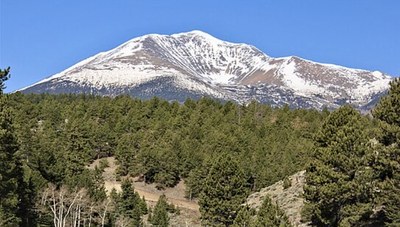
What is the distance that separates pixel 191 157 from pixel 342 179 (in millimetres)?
69245

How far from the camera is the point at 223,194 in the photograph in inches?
2051

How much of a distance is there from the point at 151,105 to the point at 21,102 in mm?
30915

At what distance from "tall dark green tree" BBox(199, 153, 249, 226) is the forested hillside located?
10 cm

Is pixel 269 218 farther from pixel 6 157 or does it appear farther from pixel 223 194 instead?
pixel 6 157

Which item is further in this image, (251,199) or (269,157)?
(269,157)

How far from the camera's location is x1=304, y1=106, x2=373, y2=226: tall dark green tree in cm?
3775

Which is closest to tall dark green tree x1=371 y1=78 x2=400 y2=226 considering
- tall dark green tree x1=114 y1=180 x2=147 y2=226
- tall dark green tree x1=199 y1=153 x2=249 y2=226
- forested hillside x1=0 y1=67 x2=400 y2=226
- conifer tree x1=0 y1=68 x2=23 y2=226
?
forested hillside x1=0 y1=67 x2=400 y2=226

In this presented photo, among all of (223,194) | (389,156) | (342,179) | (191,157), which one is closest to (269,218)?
(342,179)

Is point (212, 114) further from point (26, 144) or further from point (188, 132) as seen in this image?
point (26, 144)

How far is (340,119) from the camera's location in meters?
40.7

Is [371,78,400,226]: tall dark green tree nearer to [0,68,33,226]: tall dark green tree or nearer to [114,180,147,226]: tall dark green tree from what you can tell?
[0,68,33,226]: tall dark green tree

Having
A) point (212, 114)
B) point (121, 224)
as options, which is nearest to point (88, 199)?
point (121, 224)

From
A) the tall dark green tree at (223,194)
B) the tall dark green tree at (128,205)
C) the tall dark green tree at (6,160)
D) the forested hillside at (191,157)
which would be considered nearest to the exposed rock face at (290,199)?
the tall dark green tree at (223,194)

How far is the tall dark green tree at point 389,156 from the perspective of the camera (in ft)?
115
